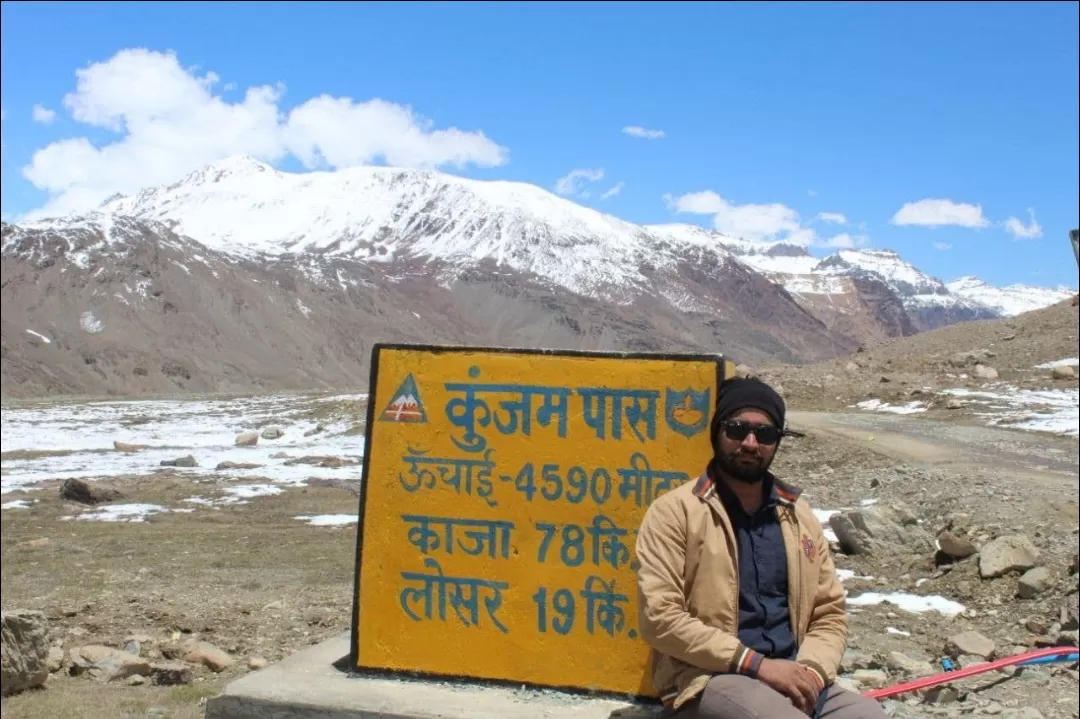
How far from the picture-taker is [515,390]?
4695 mm


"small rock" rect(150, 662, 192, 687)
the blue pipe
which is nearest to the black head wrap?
the blue pipe

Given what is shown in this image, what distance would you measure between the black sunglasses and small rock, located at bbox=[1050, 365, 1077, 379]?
2696cm

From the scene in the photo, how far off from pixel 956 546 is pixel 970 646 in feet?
9.62

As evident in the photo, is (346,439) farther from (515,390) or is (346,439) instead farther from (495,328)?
(495,328)

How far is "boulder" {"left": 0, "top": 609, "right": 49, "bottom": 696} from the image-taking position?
7.54 m

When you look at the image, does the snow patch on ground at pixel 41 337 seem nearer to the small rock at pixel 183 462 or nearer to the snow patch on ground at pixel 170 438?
the snow patch on ground at pixel 170 438

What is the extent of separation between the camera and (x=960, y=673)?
674cm

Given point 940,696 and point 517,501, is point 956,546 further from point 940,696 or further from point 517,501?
point 517,501

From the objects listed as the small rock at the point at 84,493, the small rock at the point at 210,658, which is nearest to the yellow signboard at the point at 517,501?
the small rock at the point at 210,658

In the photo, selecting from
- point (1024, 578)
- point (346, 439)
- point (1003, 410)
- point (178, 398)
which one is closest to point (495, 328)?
point (178, 398)

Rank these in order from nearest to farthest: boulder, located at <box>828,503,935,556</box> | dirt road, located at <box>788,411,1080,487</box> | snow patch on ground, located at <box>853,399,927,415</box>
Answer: boulder, located at <box>828,503,935,556</box> → dirt road, located at <box>788,411,1080,487</box> → snow patch on ground, located at <box>853,399,927,415</box>

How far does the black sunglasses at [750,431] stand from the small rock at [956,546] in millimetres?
7840

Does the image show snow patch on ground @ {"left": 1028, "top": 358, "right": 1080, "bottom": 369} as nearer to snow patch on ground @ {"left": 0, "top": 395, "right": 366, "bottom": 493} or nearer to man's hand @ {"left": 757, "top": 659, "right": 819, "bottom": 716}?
snow patch on ground @ {"left": 0, "top": 395, "right": 366, "bottom": 493}

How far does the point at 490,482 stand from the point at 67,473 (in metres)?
26.2
